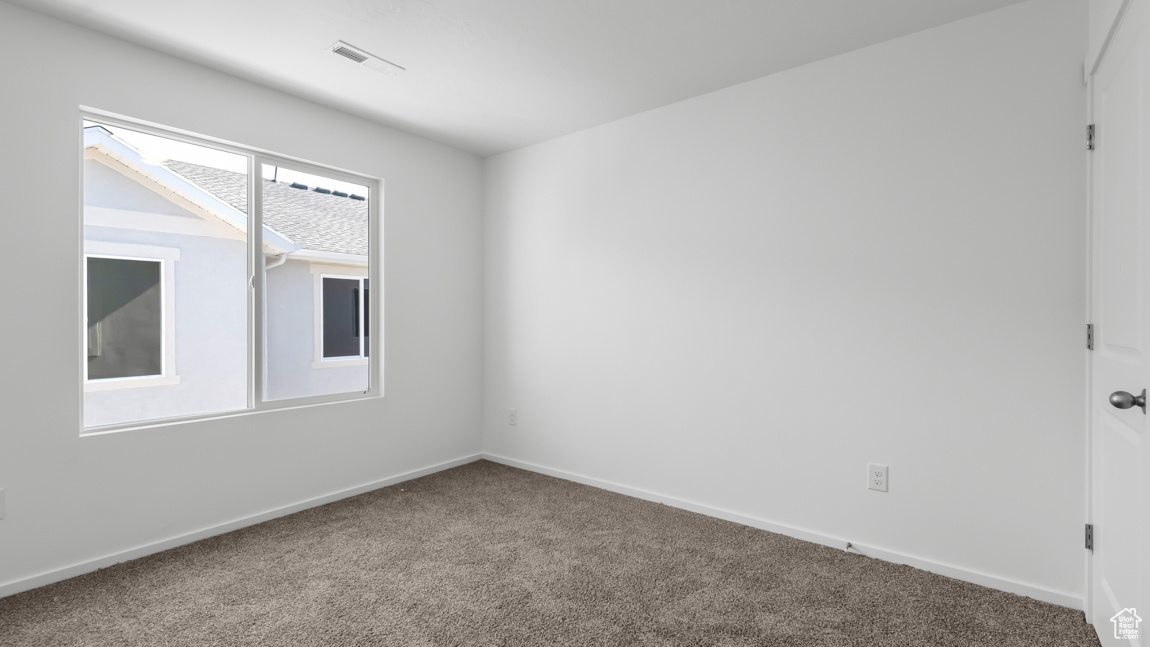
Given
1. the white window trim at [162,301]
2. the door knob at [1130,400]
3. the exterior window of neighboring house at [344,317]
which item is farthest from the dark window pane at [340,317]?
the door knob at [1130,400]

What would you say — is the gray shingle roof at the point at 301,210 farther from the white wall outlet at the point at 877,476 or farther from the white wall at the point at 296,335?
the white wall outlet at the point at 877,476

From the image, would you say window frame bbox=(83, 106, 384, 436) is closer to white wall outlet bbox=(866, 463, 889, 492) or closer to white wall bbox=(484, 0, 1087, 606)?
white wall bbox=(484, 0, 1087, 606)

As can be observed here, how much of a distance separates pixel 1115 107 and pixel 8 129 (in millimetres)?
4250

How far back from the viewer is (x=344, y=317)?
3.70 meters

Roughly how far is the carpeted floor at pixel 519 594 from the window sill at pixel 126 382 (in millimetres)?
847

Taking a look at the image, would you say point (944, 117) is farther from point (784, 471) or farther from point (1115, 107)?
point (784, 471)

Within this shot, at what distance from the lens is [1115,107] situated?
1.83m

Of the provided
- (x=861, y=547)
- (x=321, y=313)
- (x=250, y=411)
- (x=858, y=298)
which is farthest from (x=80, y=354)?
(x=861, y=547)

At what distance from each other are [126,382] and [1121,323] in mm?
4137

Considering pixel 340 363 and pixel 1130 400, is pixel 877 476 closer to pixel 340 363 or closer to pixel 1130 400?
pixel 1130 400

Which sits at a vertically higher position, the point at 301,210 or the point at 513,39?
the point at 513,39

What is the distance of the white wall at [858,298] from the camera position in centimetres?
225

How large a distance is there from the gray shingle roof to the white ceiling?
1.89ft

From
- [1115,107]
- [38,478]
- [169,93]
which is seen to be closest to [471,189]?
[169,93]
